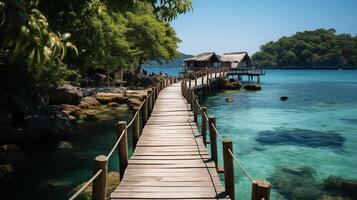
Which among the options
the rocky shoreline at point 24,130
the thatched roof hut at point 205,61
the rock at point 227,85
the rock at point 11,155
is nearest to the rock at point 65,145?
the rocky shoreline at point 24,130

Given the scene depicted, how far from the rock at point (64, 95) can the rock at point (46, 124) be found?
894 centimetres

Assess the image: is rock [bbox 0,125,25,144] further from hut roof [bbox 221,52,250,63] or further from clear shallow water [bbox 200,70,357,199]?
hut roof [bbox 221,52,250,63]

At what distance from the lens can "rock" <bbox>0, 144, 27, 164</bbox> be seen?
1365cm

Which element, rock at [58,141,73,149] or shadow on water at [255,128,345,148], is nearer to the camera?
rock at [58,141,73,149]

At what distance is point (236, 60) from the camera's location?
72250 mm

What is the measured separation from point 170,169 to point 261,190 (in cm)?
413

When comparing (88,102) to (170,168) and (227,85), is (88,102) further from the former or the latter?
(227,85)

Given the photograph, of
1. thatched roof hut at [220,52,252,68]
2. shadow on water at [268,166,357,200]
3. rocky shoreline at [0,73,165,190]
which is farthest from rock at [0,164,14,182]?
thatched roof hut at [220,52,252,68]

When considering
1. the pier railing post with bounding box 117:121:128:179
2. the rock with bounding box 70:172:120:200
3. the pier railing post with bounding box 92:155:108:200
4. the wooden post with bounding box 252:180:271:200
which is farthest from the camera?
the rock with bounding box 70:172:120:200

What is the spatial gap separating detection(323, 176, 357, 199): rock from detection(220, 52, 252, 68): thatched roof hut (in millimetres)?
59862

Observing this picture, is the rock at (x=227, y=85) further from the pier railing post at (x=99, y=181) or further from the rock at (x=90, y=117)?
the pier railing post at (x=99, y=181)

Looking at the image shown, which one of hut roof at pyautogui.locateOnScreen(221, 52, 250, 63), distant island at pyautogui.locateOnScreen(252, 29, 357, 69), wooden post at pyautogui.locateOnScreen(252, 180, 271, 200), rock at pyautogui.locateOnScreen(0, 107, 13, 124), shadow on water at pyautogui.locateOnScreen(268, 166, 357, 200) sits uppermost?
distant island at pyautogui.locateOnScreen(252, 29, 357, 69)

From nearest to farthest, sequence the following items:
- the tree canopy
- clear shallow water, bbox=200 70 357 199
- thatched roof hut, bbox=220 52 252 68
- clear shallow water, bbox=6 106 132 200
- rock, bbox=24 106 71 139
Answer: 1. the tree canopy
2. clear shallow water, bbox=6 106 132 200
3. clear shallow water, bbox=200 70 357 199
4. rock, bbox=24 106 71 139
5. thatched roof hut, bbox=220 52 252 68

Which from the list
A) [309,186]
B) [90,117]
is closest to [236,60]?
[90,117]
